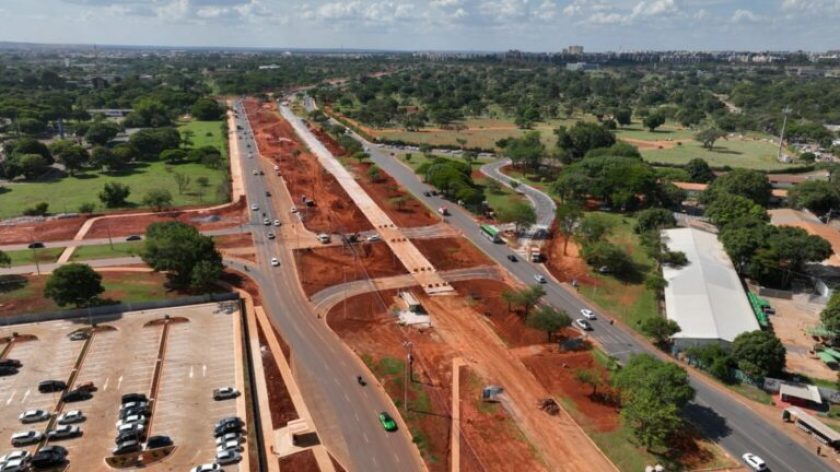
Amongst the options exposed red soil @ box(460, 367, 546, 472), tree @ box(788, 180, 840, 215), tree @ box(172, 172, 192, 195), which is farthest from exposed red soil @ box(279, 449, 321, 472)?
tree @ box(788, 180, 840, 215)

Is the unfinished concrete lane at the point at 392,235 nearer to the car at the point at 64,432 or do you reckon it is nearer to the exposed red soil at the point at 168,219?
the exposed red soil at the point at 168,219

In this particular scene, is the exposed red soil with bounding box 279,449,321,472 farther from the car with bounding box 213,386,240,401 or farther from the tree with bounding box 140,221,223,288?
the tree with bounding box 140,221,223,288

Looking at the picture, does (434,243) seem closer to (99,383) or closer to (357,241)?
(357,241)

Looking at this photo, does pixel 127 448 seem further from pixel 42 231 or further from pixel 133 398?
pixel 42 231

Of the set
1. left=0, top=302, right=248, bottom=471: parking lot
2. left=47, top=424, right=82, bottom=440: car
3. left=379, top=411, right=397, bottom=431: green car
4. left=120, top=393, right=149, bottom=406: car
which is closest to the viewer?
left=0, top=302, right=248, bottom=471: parking lot

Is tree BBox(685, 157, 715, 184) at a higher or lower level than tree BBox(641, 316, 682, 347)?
higher

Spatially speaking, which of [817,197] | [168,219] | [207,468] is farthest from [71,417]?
[817,197]

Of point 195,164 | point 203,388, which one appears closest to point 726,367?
point 203,388

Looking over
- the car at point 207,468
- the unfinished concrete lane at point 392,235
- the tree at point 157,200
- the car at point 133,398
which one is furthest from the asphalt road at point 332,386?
the tree at point 157,200
